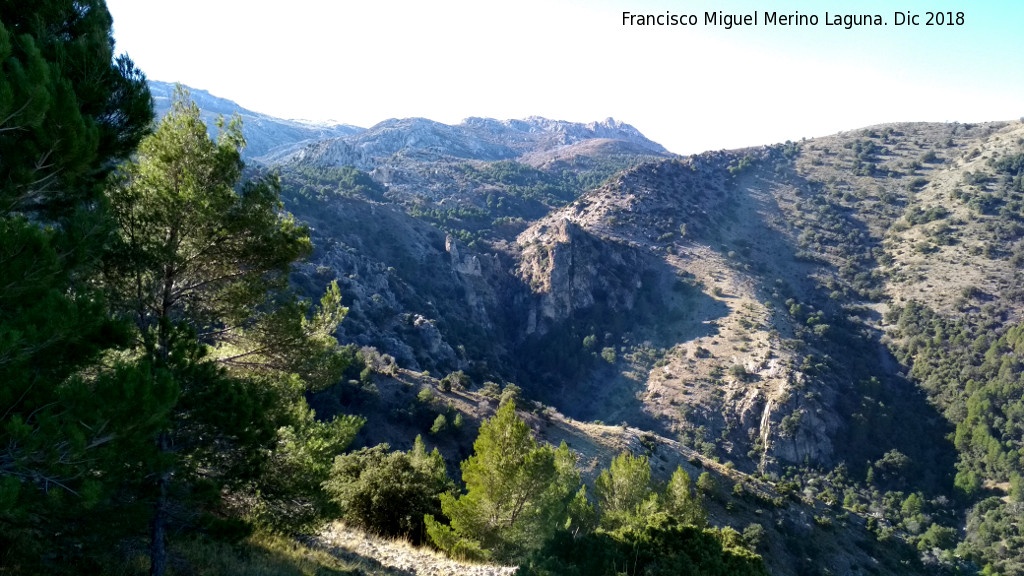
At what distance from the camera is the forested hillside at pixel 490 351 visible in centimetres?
601

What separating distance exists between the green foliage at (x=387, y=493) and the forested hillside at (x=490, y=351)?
0.09 m

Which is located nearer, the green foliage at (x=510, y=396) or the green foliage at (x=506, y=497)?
the green foliage at (x=506, y=497)

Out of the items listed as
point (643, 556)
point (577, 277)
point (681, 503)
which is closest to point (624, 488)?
point (681, 503)

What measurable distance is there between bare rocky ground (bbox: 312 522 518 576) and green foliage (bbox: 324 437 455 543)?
2.47 meters

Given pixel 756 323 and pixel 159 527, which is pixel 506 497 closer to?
pixel 159 527

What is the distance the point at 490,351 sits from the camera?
259 ft

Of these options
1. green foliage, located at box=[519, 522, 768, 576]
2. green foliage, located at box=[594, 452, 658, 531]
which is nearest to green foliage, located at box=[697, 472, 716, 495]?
green foliage, located at box=[594, 452, 658, 531]

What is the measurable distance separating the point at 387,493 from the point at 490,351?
203 feet

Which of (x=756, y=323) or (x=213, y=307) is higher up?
(x=213, y=307)

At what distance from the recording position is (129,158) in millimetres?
7945

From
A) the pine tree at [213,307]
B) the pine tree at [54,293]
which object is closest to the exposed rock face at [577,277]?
the pine tree at [213,307]

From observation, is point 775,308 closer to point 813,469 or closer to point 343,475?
point 813,469

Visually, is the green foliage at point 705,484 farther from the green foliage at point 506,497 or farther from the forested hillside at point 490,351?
the green foliage at point 506,497

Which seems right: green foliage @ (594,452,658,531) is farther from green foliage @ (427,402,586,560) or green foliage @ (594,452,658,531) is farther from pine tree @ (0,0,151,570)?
pine tree @ (0,0,151,570)
